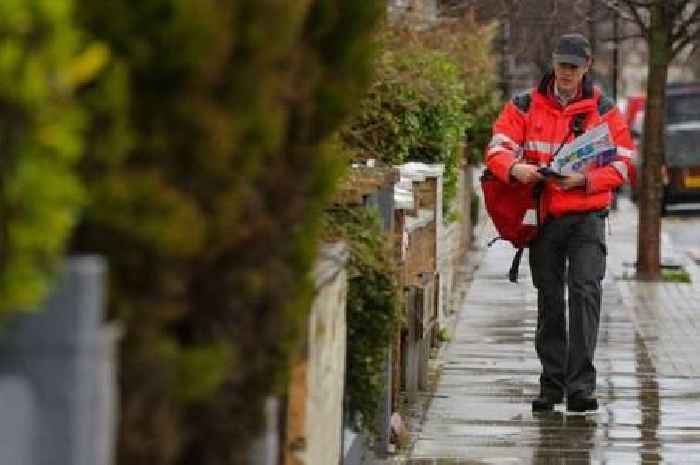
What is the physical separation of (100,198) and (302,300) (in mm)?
1164

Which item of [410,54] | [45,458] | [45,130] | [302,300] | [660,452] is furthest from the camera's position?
[410,54]

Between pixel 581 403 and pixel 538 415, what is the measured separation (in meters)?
0.23

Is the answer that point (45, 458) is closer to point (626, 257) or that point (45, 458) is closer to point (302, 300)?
point (302, 300)

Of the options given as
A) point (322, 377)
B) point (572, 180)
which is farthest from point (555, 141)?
point (322, 377)

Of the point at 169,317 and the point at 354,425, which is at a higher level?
the point at 169,317

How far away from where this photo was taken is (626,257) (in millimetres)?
20734

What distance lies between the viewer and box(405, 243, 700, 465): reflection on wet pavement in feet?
29.2

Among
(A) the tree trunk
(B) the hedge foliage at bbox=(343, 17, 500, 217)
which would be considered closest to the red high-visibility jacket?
(B) the hedge foliage at bbox=(343, 17, 500, 217)

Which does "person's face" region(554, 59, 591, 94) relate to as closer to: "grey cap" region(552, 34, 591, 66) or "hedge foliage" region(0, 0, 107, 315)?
"grey cap" region(552, 34, 591, 66)

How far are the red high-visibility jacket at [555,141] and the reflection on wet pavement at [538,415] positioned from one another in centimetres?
104

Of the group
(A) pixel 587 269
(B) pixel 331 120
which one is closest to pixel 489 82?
(A) pixel 587 269

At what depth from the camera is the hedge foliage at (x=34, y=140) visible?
347 cm

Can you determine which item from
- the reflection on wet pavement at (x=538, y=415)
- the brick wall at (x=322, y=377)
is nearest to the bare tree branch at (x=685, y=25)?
the reflection on wet pavement at (x=538, y=415)

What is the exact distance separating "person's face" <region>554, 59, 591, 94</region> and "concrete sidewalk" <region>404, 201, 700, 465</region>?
63.1 inches
